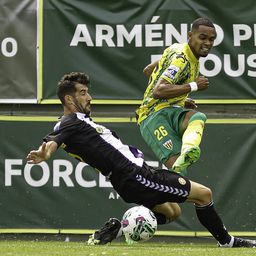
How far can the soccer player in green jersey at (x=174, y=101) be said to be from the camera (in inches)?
383

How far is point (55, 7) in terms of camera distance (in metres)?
12.5

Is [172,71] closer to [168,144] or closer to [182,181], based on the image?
[168,144]

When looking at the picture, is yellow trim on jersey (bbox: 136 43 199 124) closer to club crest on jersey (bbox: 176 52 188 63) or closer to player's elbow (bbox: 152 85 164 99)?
club crest on jersey (bbox: 176 52 188 63)

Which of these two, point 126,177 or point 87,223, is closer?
point 126,177

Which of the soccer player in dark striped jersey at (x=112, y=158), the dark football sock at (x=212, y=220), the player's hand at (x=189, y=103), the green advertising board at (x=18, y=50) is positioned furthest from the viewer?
the green advertising board at (x=18, y=50)

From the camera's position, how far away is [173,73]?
9.88 m

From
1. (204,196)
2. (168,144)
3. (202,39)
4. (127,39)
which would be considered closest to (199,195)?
(204,196)

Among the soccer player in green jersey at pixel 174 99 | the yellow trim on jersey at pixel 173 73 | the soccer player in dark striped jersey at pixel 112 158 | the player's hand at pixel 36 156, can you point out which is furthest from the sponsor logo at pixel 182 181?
the player's hand at pixel 36 156

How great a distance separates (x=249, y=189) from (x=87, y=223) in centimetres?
215

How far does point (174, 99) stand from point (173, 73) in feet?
1.10

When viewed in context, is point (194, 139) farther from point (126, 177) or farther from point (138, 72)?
point (138, 72)

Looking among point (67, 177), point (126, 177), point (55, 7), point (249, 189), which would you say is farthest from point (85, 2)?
point (126, 177)

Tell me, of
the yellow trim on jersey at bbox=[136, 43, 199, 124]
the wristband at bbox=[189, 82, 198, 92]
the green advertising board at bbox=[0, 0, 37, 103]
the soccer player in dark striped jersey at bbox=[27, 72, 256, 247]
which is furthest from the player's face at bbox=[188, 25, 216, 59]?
the green advertising board at bbox=[0, 0, 37, 103]

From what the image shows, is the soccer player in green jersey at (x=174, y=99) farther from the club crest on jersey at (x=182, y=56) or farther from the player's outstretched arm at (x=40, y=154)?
the player's outstretched arm at (x=40, y=154)
